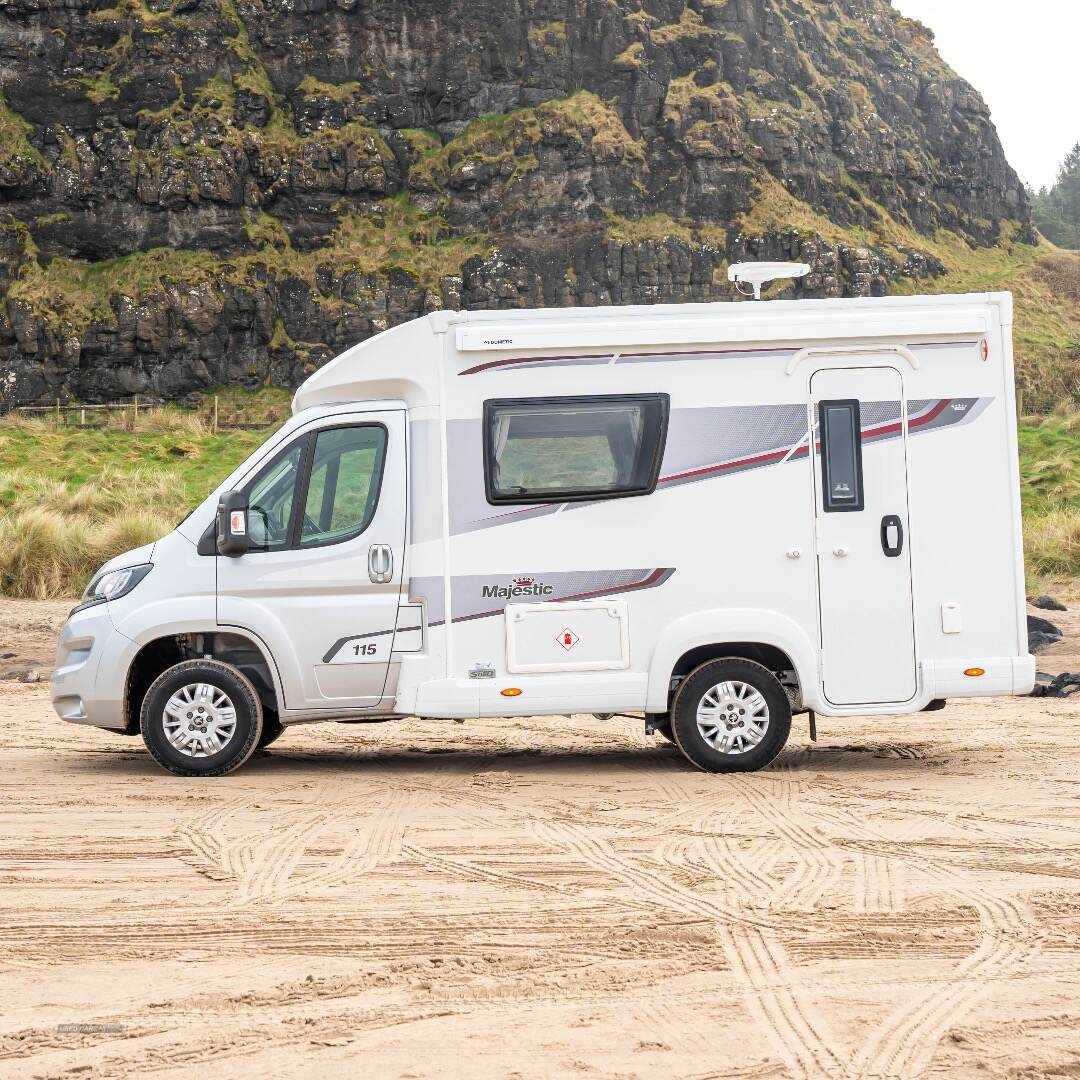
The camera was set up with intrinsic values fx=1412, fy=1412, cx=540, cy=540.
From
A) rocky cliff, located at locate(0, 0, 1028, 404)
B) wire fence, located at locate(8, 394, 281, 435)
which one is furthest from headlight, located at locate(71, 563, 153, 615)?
rocky cliff, located at locate(0, 0, 1028, 404)

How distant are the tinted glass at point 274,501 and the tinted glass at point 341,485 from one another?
13 centimetres

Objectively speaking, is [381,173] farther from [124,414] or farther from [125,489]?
[125,489]

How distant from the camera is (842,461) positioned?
953cm

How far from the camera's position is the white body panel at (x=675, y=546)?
30.9 feet

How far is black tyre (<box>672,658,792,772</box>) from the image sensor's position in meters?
9.50

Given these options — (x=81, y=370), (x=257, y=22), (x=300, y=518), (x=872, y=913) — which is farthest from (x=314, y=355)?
(x=872, y=913)

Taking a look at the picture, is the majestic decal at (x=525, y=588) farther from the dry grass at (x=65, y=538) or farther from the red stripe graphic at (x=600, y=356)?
the dry grass at (x=65, y=538)

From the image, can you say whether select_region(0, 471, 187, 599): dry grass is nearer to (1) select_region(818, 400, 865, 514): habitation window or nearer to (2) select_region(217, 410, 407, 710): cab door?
(2) select_region(217, 410, 407, 710): cab door

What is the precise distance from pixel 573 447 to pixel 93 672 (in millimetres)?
3616

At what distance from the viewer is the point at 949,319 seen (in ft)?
31.3

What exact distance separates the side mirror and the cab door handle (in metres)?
4.28

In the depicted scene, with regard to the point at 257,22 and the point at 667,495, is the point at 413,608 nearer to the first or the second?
the point at 667,495

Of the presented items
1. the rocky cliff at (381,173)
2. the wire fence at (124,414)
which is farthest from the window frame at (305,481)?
the rocky cliff at (381,173)

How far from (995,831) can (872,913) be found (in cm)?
195
